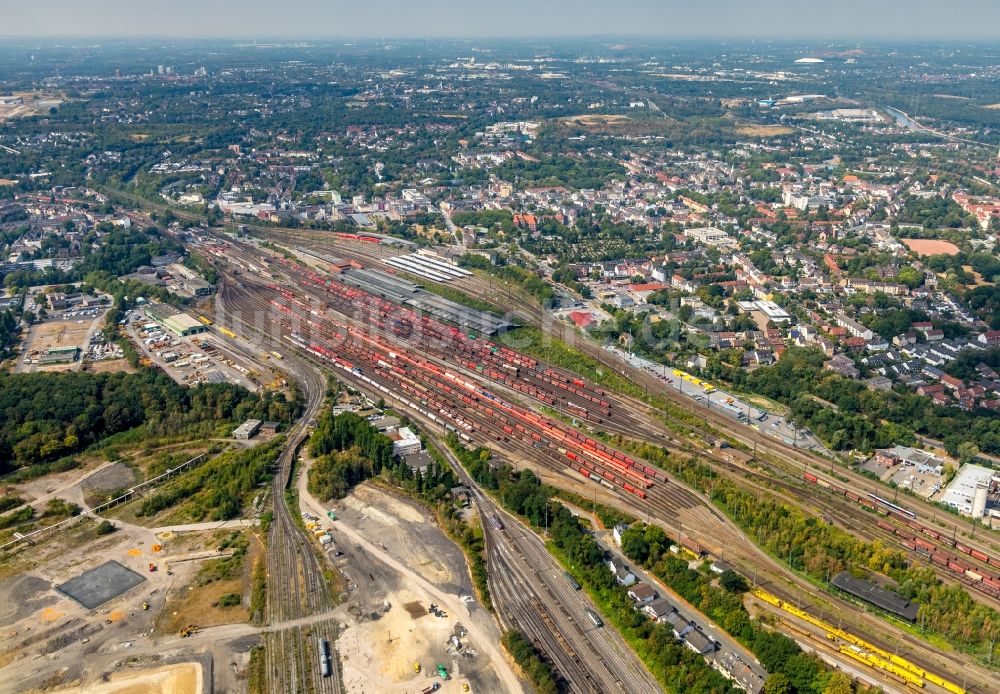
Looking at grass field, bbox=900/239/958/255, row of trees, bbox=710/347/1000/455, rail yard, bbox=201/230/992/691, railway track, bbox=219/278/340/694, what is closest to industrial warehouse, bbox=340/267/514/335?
rail yard, bbox=201/230/992/691

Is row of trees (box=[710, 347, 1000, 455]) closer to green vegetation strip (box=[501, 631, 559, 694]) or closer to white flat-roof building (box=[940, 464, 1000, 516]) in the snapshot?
white flat-roof building (box=[940, 464, 1000, 516])

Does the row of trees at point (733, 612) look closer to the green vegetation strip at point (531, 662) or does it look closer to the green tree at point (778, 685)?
the green tree at point (778, 685)

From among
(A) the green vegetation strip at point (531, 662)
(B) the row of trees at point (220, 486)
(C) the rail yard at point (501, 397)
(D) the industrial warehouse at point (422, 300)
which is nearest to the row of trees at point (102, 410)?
(B) the row of trees at point (220, 486)

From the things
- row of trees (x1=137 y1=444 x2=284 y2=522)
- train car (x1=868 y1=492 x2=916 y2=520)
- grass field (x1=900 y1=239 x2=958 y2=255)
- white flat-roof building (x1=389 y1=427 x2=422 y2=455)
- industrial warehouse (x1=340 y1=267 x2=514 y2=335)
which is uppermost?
grass field (x1=900 y1=239 x2=958 y2=255)

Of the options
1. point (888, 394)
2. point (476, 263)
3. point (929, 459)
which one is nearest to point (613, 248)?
point (476, 263)

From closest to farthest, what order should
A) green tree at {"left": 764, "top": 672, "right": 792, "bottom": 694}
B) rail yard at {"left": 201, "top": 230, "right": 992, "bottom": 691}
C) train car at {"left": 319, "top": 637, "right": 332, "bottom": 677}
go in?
1. green tree at {"left": 764, "top": 672, "right": 792, "bottom": 694}
2. train car at {"left": 319, "top": 637, "right": 332, "bottom": 677}
3. rail yard at {"left": 201, "top": 230, "right": 992, "bottom": 691}

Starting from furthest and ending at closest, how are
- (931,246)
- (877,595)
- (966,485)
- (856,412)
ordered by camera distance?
(931,246)
(856,412)
(966,485)
(877,595)

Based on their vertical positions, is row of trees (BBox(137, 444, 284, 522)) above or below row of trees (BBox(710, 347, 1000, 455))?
below

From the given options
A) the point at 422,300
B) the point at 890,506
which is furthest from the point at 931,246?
the point at 422,300

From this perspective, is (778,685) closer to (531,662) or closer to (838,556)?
(531,662)
